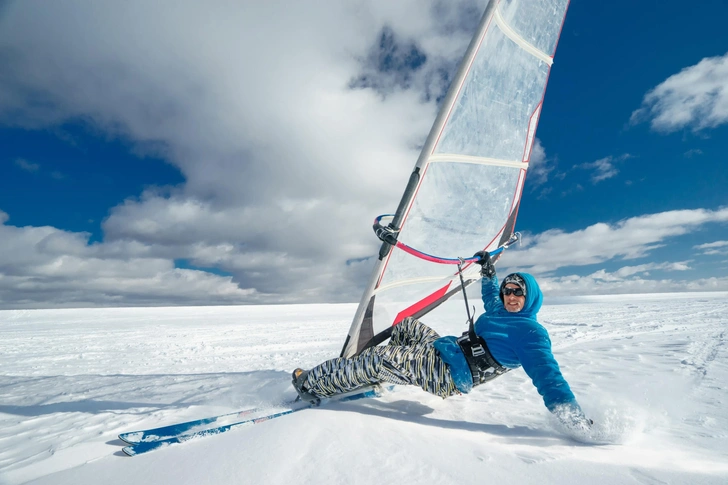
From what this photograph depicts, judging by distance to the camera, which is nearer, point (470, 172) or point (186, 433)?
point (186, 433)

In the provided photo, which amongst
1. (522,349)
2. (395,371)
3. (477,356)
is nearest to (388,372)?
(395,371)

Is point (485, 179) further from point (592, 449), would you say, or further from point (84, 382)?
point (84, 382)

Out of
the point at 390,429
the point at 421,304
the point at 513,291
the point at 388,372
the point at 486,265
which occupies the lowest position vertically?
the point at 390,429

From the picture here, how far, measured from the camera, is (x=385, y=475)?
5.13ft

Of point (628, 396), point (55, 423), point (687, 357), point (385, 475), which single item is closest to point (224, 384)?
point (55, 423)

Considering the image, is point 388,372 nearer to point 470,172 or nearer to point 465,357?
point 465,357

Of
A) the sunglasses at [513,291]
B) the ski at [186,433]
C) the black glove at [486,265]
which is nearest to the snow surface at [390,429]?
the ski at [186,433]

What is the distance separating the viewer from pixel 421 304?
3926mm

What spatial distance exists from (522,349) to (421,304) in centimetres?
160

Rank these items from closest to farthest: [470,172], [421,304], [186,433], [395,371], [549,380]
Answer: [549,380], [186,433], [395,371], [470,172], [421,304]

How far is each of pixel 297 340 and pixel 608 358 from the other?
630cm

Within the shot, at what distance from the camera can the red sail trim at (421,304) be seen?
3681 mm

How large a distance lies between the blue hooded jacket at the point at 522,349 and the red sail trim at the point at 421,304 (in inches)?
35.2

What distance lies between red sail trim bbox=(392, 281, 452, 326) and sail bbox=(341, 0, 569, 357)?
0.01 metres
